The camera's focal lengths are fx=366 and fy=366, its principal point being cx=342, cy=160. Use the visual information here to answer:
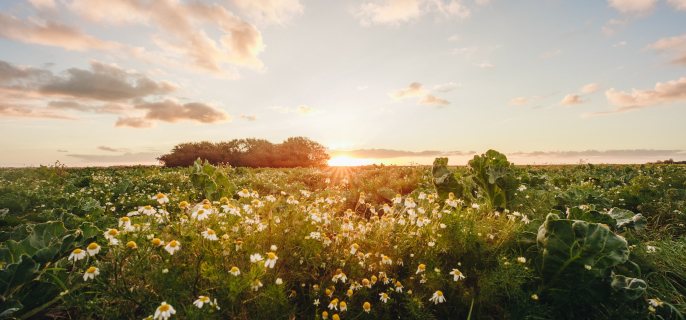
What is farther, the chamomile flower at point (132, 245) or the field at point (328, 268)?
the field at point (328, 268)

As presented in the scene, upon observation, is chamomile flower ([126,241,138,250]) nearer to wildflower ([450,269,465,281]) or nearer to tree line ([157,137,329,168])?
wildflower ([450,269,465,281])

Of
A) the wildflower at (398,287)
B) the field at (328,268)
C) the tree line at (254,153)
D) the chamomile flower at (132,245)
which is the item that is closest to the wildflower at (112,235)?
the field at (328,268)

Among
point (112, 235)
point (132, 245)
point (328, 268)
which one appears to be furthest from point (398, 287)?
point (112, 235)

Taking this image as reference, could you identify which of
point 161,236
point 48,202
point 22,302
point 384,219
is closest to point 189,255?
point 161,236

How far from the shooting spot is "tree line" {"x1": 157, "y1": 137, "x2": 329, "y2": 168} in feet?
113

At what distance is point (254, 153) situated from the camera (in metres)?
35.7

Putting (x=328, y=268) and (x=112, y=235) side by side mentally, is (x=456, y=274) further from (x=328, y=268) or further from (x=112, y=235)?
(x=112, y=235)

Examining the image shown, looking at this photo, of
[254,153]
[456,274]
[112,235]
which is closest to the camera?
[112,235]

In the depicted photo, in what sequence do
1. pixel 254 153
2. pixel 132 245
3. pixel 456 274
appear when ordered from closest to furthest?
1. pixel 132 245
2. pixel 456 274
3. pixel 254 153

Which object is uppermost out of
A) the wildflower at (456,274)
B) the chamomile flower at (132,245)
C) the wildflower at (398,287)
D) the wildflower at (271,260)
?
the chamomile flower at (132,245)

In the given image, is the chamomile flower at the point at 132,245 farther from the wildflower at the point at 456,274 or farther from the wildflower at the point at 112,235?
the wildflower at the point at 456,274

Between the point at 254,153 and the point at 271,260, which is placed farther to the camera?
the point at 254,153

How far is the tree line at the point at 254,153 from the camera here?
34.5 m

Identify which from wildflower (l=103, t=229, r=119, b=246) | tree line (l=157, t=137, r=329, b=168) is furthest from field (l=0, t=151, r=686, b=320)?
tree line (l=157, t=137, r=329, b=168)
